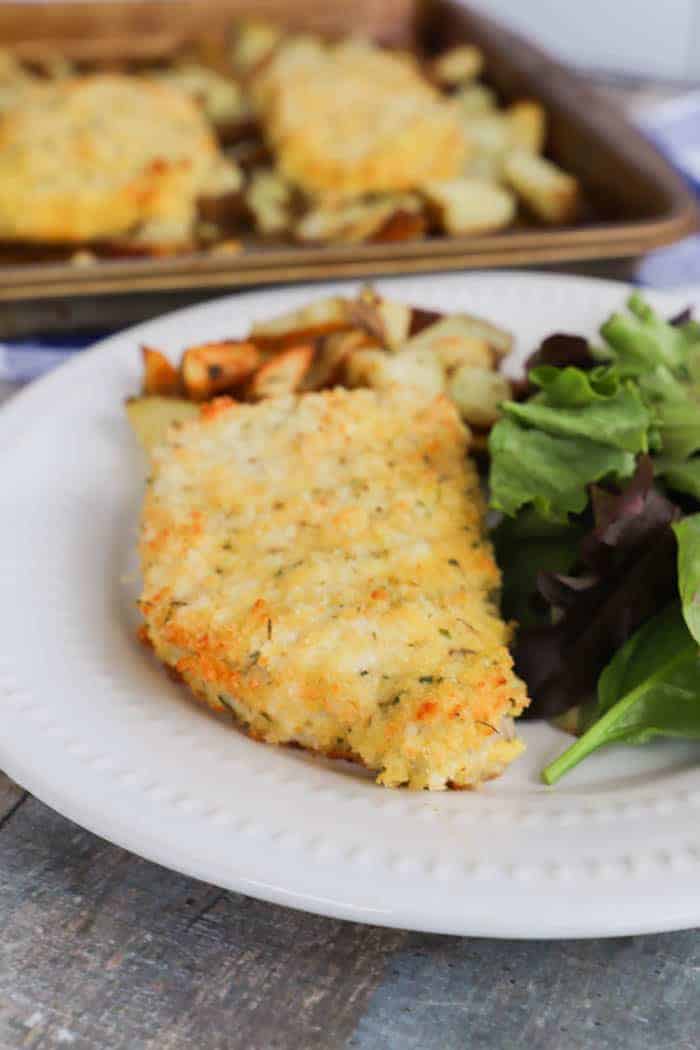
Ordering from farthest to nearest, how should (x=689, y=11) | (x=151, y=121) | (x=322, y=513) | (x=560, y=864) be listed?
(x=689, y=11) → (x=151, y=121) → (x=322, y=513) → (x=560, y=864)

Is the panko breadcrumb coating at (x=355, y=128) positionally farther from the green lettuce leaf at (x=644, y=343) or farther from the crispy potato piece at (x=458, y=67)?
the green lettuce leaf at (x=644, y=343)

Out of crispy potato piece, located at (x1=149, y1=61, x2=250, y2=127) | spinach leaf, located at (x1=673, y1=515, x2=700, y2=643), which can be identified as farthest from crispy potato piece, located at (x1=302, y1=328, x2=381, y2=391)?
crispy potato piece, located at (x1=149, y1=61, x2=250, y2=127)

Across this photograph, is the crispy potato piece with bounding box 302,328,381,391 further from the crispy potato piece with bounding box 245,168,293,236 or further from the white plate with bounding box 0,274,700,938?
the crispy potato piece with bounding box 245,168,293,236

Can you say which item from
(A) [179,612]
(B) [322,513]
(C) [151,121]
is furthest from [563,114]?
(A) [179,612]

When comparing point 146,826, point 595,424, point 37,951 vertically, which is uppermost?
point 595,424

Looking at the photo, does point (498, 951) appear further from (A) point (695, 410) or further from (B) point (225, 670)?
(A) point (695, 410)

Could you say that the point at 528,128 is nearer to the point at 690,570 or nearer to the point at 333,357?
the point at 333,357
